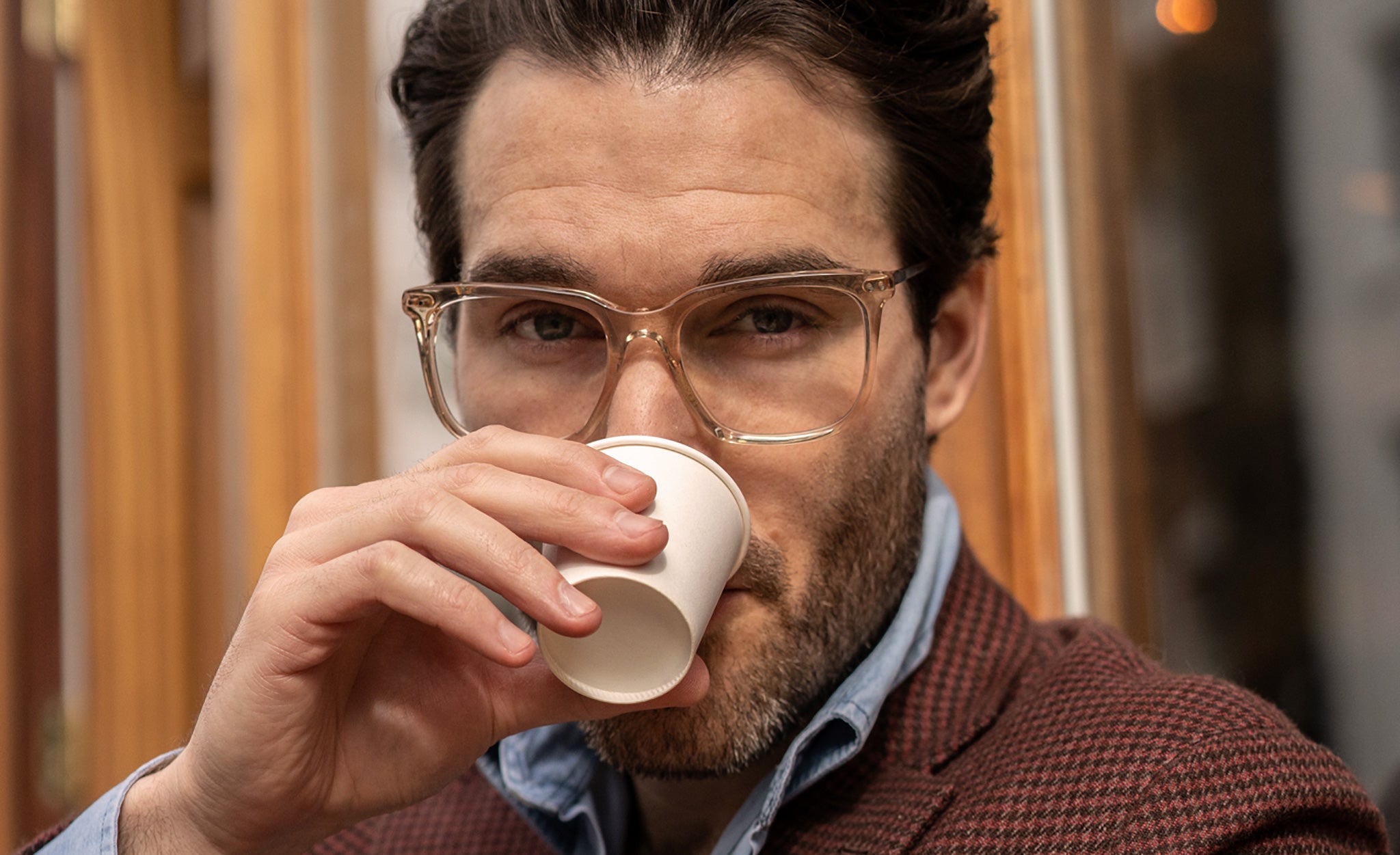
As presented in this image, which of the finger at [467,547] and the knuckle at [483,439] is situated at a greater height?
the knuckle at [483,439]

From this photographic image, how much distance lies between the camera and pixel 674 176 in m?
1.03

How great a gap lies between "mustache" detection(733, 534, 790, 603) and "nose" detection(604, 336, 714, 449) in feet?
0.32

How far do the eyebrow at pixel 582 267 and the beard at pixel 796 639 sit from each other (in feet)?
0.54

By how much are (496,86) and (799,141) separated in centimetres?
31

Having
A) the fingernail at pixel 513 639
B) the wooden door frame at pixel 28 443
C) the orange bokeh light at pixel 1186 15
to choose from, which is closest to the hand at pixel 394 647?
the fingernail at pixel 513 639

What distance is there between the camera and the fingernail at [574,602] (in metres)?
0.73

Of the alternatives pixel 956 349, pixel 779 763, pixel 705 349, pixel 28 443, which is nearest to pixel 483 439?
pixel 705 349

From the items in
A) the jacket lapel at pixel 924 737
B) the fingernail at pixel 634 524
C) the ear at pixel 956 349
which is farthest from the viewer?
the ear at pixel 956 349

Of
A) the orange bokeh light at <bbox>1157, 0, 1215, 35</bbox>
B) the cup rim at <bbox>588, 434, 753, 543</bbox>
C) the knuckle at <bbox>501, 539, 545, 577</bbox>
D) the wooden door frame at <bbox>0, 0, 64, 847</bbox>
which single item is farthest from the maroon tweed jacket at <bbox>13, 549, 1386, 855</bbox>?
the wooden door frame at <bbox>0, 0, 64, 847</bbox>

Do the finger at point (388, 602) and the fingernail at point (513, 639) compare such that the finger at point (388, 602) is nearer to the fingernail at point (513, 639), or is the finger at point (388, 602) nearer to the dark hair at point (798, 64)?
the fingernail at point (513, 639)

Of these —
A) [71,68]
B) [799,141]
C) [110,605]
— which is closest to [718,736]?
[799,141]

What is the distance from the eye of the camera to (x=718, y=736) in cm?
101

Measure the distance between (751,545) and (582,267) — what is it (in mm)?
275

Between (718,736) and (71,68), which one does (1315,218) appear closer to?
(718,736)
